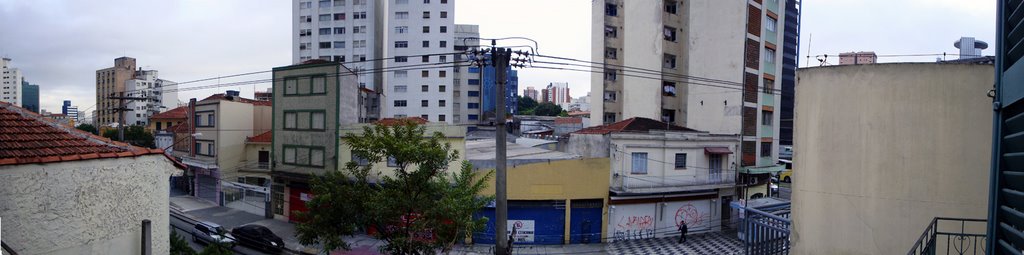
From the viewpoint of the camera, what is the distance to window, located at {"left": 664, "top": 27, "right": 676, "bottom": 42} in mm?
32938

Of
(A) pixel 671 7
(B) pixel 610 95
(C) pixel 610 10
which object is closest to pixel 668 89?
(A) pixel 671 7

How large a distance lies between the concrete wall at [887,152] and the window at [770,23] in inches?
991

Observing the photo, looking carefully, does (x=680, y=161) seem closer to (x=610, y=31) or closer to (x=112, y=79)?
(x=610, y=31)

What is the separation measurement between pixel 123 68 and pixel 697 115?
3390 inches

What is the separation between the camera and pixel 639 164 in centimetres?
2142

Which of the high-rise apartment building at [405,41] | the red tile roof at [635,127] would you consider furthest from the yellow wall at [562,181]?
the high-rise apartment building at [405,41]

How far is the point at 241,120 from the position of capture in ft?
96.8

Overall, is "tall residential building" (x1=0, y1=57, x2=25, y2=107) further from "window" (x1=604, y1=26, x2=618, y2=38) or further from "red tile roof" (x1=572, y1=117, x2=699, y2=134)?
"window" (x1=604, y1=26, x2=618, y2=38)

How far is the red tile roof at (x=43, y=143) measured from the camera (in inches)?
198

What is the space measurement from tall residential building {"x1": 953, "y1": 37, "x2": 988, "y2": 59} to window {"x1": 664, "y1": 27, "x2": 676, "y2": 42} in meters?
24.4

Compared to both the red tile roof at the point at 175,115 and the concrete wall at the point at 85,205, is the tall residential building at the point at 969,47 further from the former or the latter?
A: the red tile roof at the point at 175,115

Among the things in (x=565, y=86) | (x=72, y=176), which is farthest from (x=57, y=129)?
(x=565, y=86)

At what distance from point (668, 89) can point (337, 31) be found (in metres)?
39.6

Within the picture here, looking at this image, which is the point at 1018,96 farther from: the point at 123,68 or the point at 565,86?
the point at 565,86
